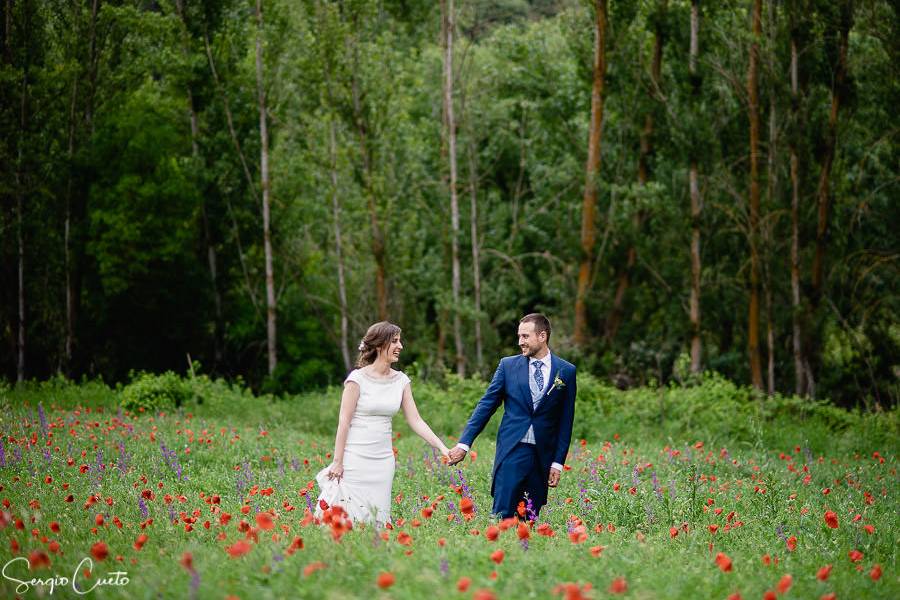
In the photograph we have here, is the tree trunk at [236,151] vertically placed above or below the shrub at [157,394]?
above

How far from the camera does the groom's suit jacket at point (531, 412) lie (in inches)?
241

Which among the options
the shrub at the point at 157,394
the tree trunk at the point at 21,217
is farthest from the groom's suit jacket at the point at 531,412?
the tree trunk at the point at 21,217

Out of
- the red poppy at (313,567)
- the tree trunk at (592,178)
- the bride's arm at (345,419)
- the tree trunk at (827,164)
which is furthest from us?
the tree trunk at (592,178)

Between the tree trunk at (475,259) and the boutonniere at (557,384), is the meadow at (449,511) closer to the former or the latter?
the boutonniere at (557,384)

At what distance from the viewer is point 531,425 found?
20.0ft

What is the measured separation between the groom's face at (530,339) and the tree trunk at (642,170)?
13527mm

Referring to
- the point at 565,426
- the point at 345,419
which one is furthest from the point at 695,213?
the point at 345,419

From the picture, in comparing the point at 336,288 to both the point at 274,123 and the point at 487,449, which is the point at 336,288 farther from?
the point at 487,449

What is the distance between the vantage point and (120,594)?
380cm

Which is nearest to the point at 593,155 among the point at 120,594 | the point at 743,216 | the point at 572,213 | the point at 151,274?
the point at 743,216

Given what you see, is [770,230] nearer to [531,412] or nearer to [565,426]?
[565,426]

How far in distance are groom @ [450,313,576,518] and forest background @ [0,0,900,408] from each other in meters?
13.0

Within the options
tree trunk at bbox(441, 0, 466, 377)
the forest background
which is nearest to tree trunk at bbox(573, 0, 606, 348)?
the forest background

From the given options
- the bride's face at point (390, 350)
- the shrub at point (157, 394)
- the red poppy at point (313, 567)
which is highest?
the bride's face at point (390, 350)
